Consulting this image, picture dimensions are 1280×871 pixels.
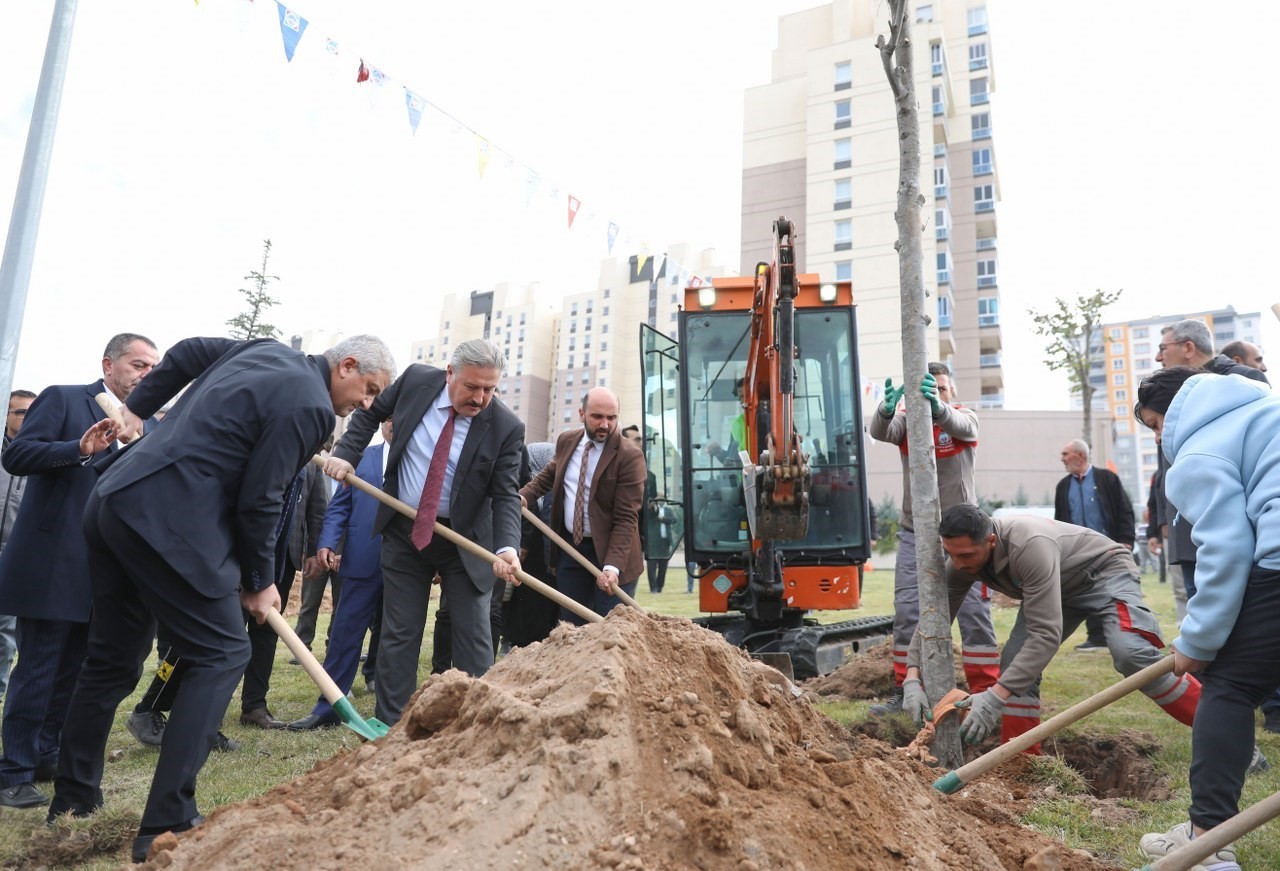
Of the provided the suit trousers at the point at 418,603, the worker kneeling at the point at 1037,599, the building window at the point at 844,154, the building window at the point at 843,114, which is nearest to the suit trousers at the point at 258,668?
the suit trousers at the point at 418,603

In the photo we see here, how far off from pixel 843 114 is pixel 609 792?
3795 centimetres

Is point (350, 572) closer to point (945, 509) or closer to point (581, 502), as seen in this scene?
point (581, 502)

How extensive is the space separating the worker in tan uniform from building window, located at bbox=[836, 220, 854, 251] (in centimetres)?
3188

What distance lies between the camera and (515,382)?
2908 inches

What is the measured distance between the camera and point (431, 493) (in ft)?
13.7

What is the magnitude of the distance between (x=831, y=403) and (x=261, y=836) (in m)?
5.64

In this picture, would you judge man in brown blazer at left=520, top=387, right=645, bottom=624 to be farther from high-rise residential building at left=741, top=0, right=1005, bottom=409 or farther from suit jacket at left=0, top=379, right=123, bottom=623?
high-rise residential building at left=741, top=0, right=1005, bottom=409

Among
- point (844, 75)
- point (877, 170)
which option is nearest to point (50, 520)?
point (877, 170)

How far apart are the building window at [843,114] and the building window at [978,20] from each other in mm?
8058

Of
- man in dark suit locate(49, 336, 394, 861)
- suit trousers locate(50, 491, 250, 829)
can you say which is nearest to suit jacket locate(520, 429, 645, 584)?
man in dark suit locate(49, 336, 394, 861)

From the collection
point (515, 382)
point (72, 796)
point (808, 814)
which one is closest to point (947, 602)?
point (808, 814)

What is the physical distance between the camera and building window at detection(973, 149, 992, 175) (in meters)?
38.8

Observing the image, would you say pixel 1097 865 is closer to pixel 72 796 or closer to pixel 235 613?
pixel 235 613

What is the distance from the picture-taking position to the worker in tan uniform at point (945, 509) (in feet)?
15.7
